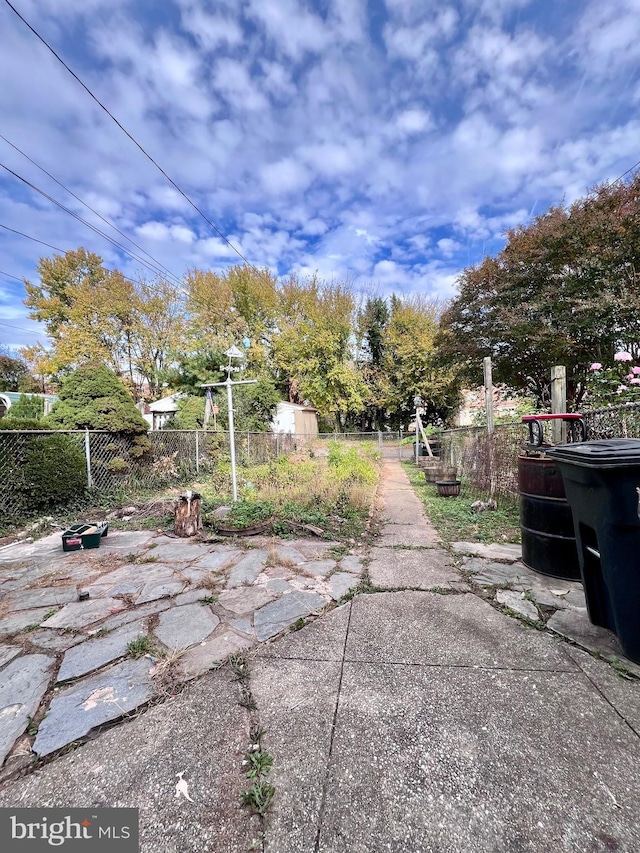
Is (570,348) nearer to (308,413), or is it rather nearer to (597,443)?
(597,443)

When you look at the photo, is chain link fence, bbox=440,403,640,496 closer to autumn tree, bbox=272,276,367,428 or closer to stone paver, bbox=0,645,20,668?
stone paver, bbox=0,645,20,668

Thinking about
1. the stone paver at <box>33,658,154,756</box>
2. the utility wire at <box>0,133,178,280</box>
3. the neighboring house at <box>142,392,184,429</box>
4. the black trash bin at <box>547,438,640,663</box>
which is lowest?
the stone paver at <box>33,658,154,756</box>

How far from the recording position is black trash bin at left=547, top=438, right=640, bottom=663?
169cm

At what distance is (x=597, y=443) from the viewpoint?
1.99 m

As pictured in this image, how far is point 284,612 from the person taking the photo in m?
2.40

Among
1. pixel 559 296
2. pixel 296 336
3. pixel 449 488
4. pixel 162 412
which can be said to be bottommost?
pixel 449 488

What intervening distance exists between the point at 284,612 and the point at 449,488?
5015mm

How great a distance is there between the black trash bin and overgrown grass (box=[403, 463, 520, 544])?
206 cm

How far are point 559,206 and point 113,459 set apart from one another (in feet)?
36.0

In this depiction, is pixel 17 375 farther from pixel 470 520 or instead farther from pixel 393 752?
pixel 393 752

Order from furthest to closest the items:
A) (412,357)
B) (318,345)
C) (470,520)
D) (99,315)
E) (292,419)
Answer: (412,357)
(318,345)
(99,315)
(292,419)
(470,520)

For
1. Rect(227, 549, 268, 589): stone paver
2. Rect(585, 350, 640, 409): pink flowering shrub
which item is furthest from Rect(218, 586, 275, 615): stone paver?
Rect(585, 350, 640, 409): pink flowering shrub

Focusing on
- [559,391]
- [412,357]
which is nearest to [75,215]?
[559,391]

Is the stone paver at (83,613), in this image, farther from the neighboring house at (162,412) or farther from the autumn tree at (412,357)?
the autumn tree at (412,357)
